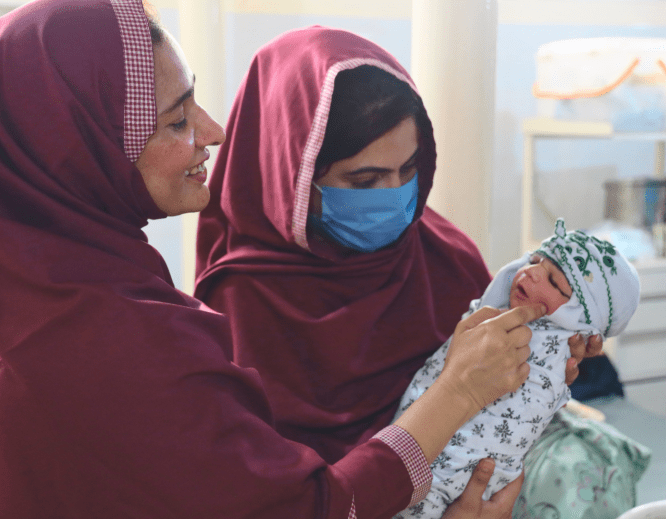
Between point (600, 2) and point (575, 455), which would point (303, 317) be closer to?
point (575, 455)

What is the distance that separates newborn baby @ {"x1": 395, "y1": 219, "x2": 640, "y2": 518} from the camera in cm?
122

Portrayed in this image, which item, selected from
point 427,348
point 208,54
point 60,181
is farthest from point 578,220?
point 60,181

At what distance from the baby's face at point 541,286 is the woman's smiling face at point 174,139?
2.19 ft

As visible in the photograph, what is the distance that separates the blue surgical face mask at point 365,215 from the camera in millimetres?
1366

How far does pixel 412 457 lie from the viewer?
103cm

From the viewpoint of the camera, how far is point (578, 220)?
12.4 feet

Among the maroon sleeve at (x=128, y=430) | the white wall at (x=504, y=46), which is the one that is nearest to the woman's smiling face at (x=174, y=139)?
the maroon sleeve at (x=128, y=430)

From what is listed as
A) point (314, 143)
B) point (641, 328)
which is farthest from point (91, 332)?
point (641, 328)

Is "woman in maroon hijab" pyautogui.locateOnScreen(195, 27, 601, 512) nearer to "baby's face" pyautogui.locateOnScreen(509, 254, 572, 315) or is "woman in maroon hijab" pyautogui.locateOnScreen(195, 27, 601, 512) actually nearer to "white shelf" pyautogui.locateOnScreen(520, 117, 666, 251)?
"baby's face" pyautogui.locateOnScreen(509, 254, 572, 315)

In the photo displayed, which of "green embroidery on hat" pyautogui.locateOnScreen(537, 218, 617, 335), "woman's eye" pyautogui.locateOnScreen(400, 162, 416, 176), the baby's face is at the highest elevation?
"woman's eye" pyautogui.locateOnScreen(400, 162, 416, 176)

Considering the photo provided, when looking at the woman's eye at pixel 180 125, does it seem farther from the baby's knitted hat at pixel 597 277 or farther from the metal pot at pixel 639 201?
the metal pot at pixel 639 201

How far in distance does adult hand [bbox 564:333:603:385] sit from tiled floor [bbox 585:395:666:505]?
1277mm

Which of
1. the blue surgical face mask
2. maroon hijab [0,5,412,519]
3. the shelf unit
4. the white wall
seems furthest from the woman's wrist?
the shelf unit

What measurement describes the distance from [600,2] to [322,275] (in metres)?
3.18
